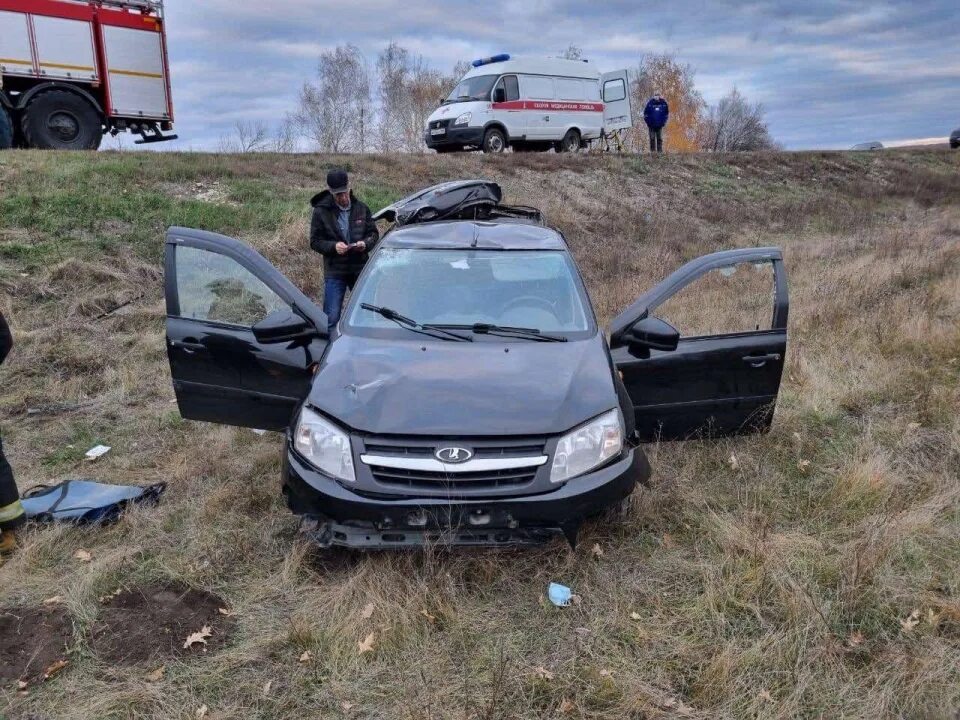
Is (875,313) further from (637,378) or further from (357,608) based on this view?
(357,608)

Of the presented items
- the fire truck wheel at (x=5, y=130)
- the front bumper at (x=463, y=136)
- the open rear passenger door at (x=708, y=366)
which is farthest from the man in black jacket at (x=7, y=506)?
the front bumper at (x=463, y=136)

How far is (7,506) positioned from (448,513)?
240cm

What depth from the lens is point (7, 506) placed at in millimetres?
3562

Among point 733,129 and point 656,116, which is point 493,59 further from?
point 733,129

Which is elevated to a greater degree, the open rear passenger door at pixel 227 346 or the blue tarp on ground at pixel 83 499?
the open rear passenger door at pixel 227 346

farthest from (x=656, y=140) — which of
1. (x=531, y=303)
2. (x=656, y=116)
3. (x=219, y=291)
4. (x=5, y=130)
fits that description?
(x=219, y=291)

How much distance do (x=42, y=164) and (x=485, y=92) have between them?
10.1 m

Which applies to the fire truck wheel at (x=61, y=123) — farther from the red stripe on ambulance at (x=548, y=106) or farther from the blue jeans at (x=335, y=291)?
the blue jeans at (x=335, y=291)

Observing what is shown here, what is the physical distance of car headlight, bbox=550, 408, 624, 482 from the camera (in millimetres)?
2992

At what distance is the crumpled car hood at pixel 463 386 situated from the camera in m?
2.99

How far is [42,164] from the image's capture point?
1043 centimetres

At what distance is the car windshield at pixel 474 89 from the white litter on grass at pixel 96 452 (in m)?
14.2

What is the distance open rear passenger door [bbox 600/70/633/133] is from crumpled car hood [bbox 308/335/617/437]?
1848cm

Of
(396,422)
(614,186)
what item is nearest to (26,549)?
(396,422)
